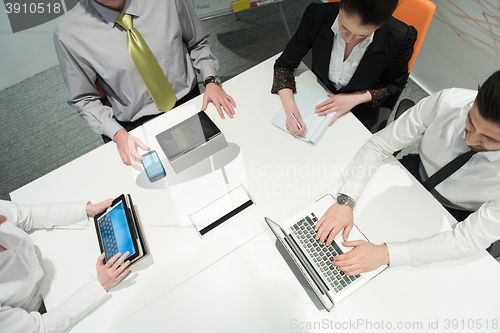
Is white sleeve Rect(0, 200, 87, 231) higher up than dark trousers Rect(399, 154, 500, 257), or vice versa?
white sleeve Rect(0, 200, 87, 231)

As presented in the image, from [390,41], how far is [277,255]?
1028 millimetres

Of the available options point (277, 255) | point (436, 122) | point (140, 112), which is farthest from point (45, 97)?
point (436, 122)

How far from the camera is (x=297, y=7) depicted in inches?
115

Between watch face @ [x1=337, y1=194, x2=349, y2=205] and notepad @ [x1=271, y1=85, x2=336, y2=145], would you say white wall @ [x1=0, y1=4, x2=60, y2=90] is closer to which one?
notepad @ [x1=271, y1=85, x2=336, y2=145]

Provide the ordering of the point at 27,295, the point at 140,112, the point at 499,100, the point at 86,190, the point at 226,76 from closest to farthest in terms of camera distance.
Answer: the point at 499,100, the point at 27,295, the point at 86,190, the point at 140,112, the point at 226,76

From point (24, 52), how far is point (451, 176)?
3.30 m

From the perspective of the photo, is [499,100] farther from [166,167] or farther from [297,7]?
[297,7]

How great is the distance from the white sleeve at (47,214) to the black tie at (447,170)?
1426 millimetres

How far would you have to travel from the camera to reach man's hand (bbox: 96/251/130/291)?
1060 millimetres

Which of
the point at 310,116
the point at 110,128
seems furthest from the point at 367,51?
the point at 110,128

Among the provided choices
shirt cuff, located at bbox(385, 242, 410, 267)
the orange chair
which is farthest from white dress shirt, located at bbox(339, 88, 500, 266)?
the orange chair

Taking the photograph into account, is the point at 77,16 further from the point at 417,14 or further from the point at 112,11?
the point at 417,14

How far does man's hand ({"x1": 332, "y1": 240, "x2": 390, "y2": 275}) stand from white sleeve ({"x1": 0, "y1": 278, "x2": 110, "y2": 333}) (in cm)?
86

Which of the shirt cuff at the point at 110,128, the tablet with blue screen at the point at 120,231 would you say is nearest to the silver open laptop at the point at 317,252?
the tablet with blue screen at the point at 120,231
